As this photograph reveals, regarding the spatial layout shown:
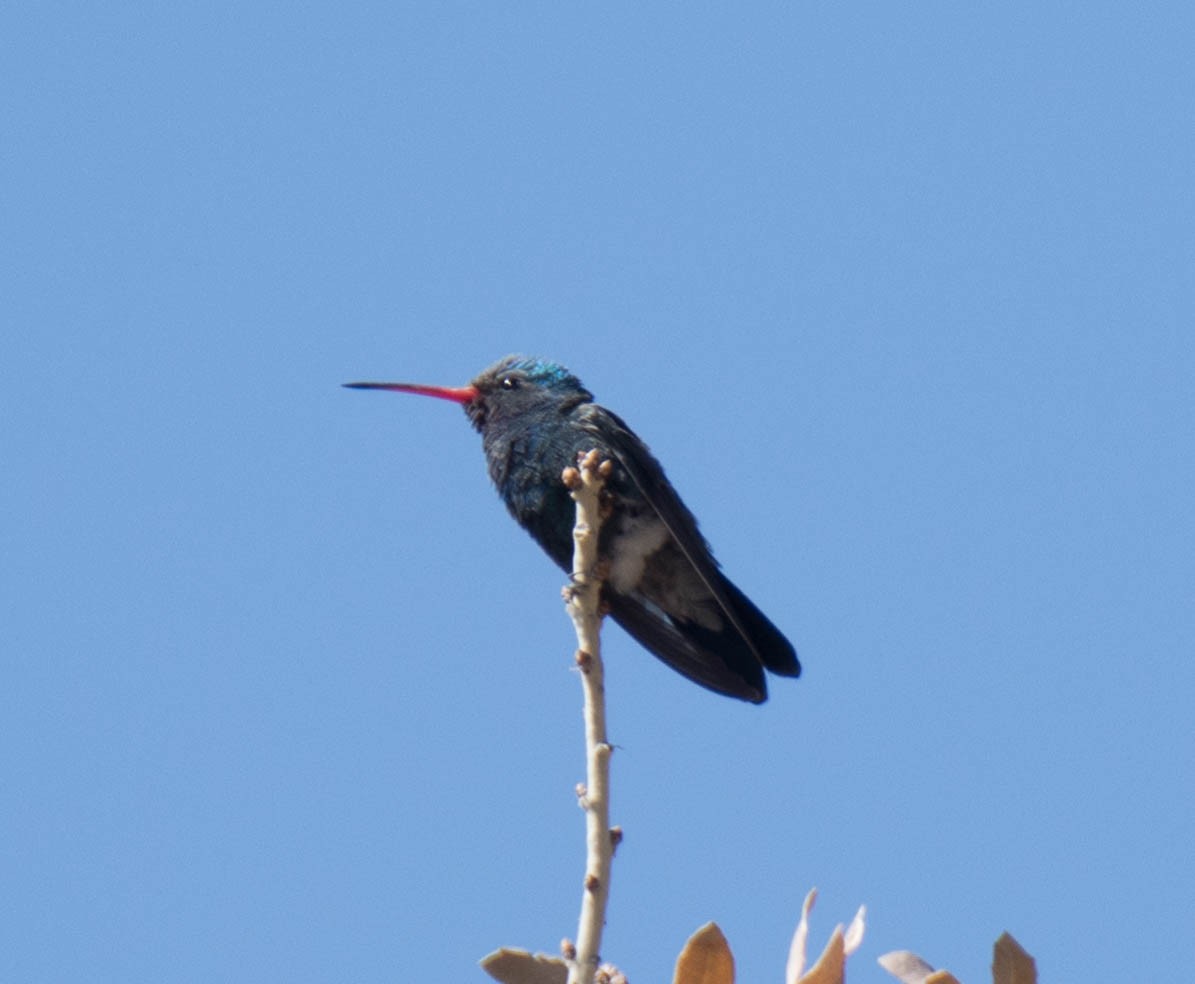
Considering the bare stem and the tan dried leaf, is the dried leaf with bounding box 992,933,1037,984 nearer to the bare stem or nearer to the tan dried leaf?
the tan dried leaf

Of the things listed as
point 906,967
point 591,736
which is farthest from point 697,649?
point 906,967

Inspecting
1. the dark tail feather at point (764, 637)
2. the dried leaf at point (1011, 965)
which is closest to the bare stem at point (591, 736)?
the dried leaf at point (1011, 965)

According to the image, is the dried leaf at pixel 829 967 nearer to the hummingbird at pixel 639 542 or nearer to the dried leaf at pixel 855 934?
the dried leaf at pixel 855 934

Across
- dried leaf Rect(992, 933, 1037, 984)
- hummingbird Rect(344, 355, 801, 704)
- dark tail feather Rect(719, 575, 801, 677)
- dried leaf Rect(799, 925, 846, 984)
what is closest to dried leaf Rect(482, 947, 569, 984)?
dried leaf Rect(799, 925, 846, 984)

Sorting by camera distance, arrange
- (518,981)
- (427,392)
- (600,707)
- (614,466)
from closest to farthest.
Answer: (518,981), (600,707), (614,466), (427,392)

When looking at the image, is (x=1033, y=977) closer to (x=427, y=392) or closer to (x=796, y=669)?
(x=796, y=669)

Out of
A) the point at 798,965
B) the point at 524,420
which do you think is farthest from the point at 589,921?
the point at 524,420

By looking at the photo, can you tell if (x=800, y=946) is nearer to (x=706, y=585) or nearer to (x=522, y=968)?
(x=522, y=968)
